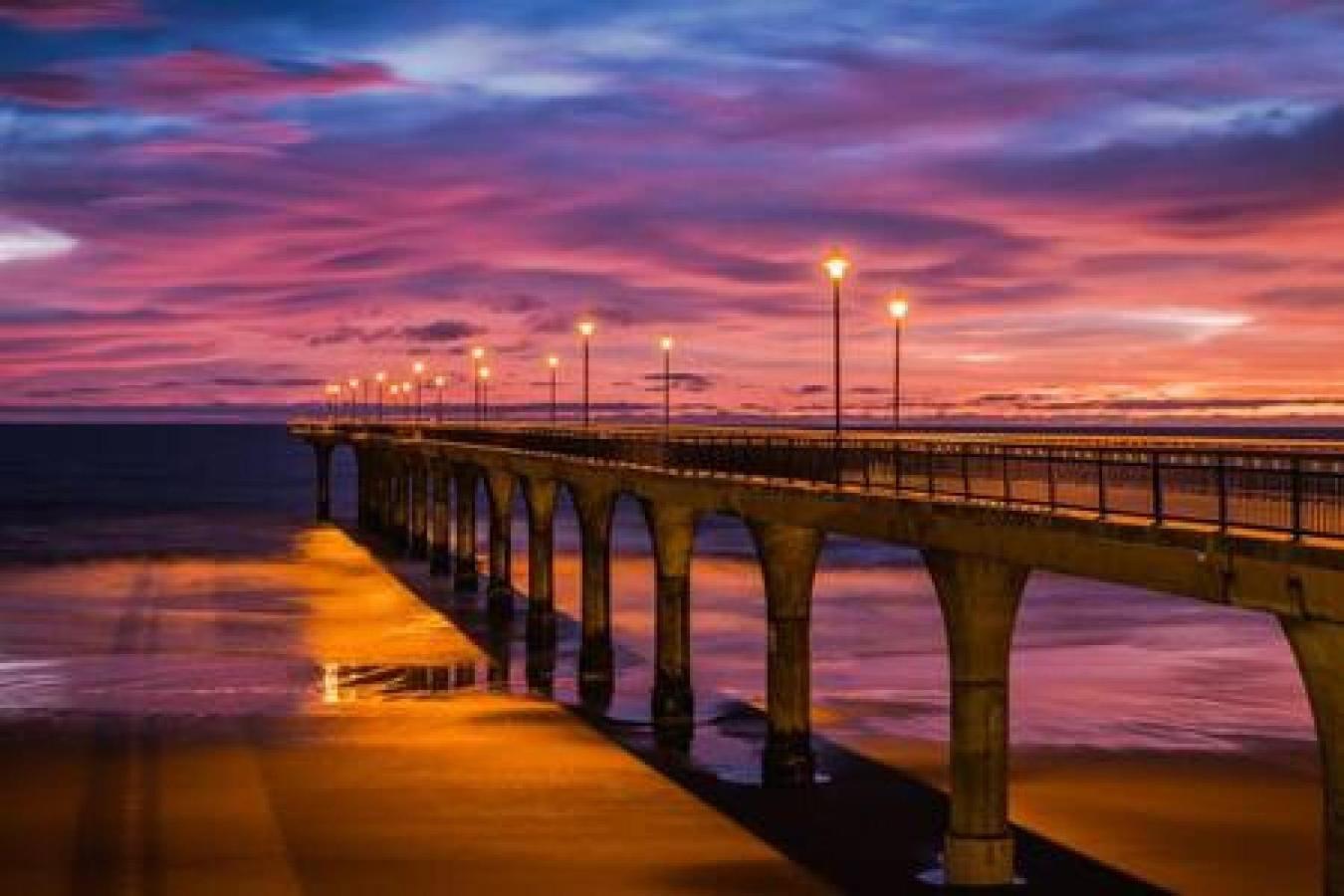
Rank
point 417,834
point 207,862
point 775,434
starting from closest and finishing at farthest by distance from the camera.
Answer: point 207,862, point 417,834, point 775,434

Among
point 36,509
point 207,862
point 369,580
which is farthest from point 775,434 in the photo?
point 36,509

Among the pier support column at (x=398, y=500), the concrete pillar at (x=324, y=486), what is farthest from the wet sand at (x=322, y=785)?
the concrete pillar at (x=324, y=486)

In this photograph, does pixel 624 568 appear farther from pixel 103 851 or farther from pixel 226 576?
pixel 103 851

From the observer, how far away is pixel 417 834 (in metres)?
31.0

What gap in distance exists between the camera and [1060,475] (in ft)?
103

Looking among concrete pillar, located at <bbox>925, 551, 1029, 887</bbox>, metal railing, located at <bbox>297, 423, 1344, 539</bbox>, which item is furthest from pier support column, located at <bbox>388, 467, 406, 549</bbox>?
concrete pillar, located at <bbox>925, 551, 1029, 887</bbox>

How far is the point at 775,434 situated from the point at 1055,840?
10579 millimetres

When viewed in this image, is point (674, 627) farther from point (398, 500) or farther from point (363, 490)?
point (363, 490)

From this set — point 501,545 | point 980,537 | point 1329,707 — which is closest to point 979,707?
point 980,537

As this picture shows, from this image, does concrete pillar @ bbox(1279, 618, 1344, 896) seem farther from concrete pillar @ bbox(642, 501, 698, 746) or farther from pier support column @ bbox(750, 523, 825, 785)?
concrete pillar @ bbox(642, 501, 698, 746)

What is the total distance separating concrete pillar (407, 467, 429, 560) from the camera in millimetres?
93312

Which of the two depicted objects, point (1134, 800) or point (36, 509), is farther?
point (36, 509)

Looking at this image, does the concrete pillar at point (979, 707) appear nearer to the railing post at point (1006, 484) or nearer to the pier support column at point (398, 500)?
the railing post at point (1006, 484)

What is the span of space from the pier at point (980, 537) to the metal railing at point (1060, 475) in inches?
2.1
